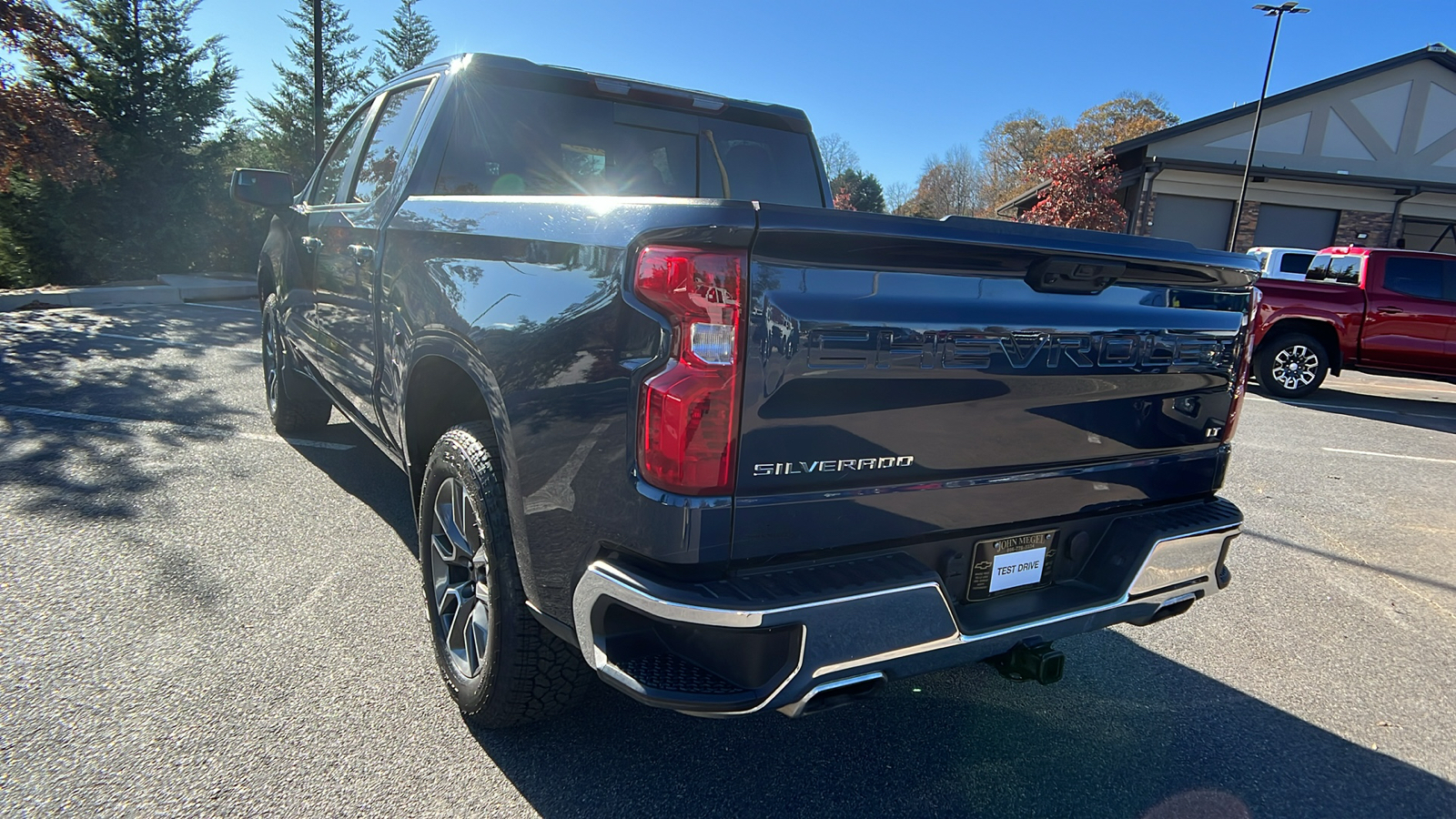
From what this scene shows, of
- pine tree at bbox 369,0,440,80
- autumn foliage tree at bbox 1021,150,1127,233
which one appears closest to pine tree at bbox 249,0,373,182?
pine tree at bbox 369,0,440,80

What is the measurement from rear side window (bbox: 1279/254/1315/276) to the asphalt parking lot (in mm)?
7609

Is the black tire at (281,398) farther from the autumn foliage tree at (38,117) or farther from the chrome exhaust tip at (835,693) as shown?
the autumn foliage tree at (38,117)

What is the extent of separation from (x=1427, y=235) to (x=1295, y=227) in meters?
4.31

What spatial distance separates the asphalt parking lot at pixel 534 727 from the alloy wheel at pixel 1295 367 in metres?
6.02

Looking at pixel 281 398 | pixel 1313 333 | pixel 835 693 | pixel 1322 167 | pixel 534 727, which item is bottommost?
pixel 534 727

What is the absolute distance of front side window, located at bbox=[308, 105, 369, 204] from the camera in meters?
4.25

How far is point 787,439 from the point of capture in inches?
68.5

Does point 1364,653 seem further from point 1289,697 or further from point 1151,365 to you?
point 1151,365

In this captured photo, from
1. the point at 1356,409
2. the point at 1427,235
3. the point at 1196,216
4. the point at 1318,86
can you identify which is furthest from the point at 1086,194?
the point at 1356,409

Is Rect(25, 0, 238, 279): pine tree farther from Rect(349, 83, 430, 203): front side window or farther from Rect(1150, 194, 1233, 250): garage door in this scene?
Rect(1150, 194, 1233, 250): garage door

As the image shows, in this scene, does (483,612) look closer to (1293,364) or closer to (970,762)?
(970,762)

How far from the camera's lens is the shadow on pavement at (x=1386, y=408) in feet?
29.2

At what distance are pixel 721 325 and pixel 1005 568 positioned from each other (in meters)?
1.06

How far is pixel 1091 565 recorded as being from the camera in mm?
2332
